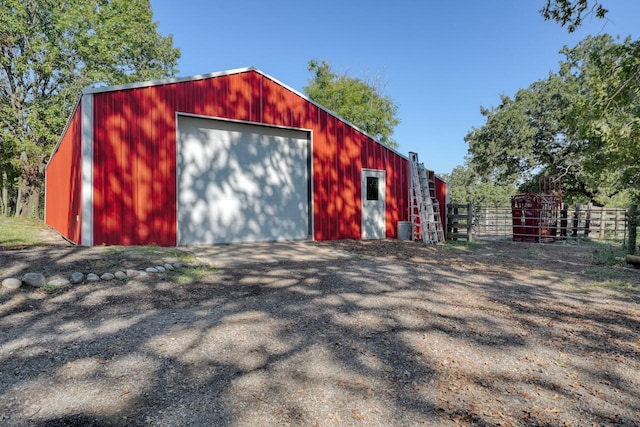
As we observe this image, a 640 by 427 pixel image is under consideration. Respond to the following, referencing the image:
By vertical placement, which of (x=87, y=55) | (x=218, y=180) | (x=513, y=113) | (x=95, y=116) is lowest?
(x=218, y=180)

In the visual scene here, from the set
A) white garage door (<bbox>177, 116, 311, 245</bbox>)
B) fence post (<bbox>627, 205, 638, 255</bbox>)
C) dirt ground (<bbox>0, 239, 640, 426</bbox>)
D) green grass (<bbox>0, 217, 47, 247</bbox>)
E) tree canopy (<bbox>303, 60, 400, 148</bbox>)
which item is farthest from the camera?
tree canopy (<bbox>303, 60, 400, 148</bbox>)

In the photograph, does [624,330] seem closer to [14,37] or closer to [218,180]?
[218,180]

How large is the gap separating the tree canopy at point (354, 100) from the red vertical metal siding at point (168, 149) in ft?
64.2

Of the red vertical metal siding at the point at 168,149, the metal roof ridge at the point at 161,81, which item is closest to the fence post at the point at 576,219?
the red vertical metal siding at the point at 168,149

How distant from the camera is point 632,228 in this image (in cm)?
802

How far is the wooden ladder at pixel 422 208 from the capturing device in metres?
11.6

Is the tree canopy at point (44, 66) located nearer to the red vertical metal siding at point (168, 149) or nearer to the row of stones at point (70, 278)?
the red vertical metal siding at point (168, 149)

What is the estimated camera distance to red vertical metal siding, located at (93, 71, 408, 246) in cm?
780

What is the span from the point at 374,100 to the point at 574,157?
52.4ft

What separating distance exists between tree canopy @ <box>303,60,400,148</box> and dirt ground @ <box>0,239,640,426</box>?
87.6 ft

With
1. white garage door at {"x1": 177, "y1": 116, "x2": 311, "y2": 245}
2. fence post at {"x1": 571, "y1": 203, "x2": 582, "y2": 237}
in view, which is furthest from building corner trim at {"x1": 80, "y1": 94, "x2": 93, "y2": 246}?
fence post at {"x1": 571, "y1": 203, "x2": 582, "y2": 237}

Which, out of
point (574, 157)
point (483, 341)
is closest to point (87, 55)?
point (483, 341)

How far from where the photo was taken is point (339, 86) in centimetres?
3086

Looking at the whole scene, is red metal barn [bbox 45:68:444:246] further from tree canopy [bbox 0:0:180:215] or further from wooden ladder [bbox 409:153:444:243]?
tree canopy [bbox 0:0:180:215]
